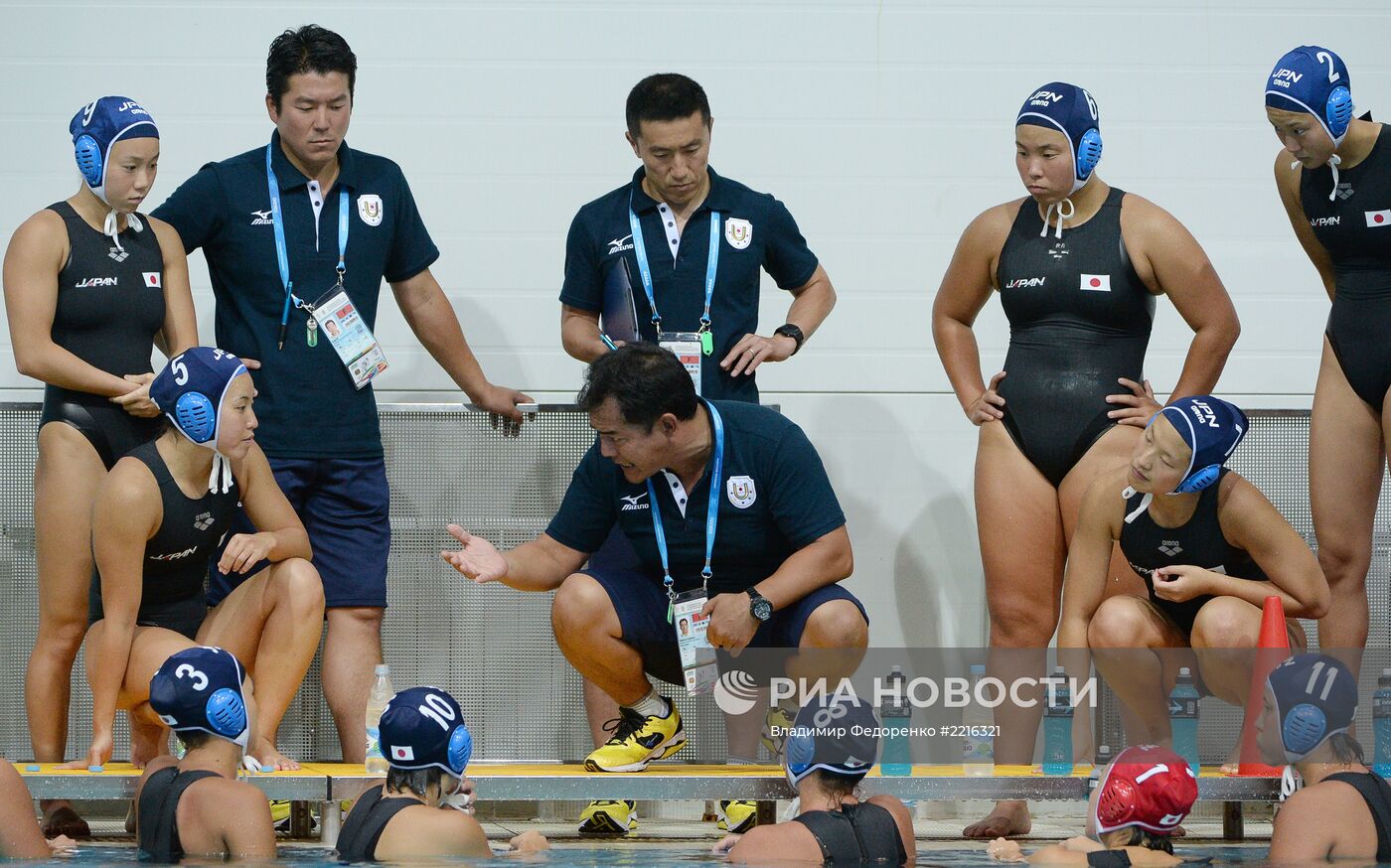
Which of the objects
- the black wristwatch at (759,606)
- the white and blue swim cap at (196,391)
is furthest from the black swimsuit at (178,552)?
the black wristwatch at (759,606)

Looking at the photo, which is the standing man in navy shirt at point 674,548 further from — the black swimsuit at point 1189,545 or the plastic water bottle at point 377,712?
the black swimsuit at point 1189,545

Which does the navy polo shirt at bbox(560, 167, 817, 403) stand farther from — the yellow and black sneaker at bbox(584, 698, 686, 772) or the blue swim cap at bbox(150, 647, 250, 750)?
the blue swim cap at bbox(150, 647, 250, 750)

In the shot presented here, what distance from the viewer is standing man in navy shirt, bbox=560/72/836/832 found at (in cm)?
574

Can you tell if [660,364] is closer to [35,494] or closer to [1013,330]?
[1013,330]

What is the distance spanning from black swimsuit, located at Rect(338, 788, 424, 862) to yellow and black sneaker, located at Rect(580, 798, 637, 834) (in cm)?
127

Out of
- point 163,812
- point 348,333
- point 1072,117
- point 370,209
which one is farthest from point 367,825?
point 1072,117

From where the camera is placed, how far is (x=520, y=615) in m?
6.37

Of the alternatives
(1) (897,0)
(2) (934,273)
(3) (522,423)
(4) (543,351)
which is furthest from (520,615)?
(1) (897,0)

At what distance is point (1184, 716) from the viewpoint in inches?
207

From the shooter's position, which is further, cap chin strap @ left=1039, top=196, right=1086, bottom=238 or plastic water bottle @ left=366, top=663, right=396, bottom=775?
cap chin strap @ left=1039, top=196, right=1086, bottom=238

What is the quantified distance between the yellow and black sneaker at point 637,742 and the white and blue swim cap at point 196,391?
1546 millimetres

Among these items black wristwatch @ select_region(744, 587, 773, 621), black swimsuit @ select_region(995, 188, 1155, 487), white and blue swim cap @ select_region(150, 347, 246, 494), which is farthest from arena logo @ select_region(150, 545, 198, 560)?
black swimsuit @ select_region(995, 188, 1155, 487)

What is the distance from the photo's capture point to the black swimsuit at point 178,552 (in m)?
5.23

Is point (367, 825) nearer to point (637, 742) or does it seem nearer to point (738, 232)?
point (637, 742)
